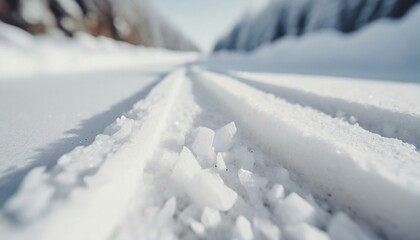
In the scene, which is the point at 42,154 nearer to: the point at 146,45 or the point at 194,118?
the point at 194,118

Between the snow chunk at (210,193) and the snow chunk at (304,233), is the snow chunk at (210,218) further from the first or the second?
the snow chunk at (304,233)

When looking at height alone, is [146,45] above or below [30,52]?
below

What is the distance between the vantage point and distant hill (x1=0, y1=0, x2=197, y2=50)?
1492 cm

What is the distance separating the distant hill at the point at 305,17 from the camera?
14.0 meters

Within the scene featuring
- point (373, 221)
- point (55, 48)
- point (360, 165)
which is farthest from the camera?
point (55, 48)

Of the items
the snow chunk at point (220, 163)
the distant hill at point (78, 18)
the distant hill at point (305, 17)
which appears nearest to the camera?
the snow chunk at point (220, 163)

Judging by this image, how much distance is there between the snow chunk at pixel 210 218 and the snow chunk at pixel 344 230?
0.37m

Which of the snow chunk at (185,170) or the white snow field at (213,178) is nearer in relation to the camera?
the white snow field at (213,178)

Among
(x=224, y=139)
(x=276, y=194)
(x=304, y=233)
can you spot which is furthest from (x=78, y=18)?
(x=304, y=233)

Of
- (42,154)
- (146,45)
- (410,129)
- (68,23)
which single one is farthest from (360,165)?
(146,45)

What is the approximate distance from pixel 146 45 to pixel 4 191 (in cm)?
3428

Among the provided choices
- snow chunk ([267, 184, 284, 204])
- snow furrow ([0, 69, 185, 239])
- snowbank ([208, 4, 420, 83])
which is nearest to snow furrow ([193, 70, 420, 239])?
snow chunk ([267, 184, 284, 204])

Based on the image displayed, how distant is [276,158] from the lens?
138cm

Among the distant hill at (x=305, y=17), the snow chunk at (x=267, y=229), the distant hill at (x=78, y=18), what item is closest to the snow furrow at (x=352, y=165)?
the snow chunk at (x=267, y=229)
